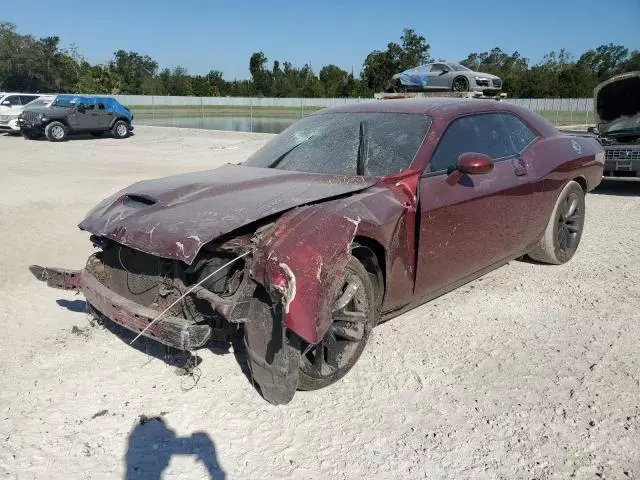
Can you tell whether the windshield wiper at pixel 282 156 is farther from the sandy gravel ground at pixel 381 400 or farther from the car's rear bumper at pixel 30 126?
the car's rear bumper at pixel 30 126

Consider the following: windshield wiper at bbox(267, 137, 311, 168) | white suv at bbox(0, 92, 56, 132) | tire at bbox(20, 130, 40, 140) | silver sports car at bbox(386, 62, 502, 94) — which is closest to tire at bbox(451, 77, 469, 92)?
silver sports car at bbox(386, 62, 502, 94)

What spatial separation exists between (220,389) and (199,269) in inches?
29.7

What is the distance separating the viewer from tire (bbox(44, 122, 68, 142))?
66.1ft

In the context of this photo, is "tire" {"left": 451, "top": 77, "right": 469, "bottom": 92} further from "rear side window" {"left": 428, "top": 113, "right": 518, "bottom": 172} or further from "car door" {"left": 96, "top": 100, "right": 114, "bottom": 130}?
"rear side window" {"left": 428, "top": 113, "right": 518, "bottom": 172}

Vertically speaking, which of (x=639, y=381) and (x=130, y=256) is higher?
(x=130, y=256)

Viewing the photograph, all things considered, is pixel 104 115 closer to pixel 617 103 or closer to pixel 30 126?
pixel 30 126

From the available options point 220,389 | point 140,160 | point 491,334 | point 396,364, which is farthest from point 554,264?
point 140,160

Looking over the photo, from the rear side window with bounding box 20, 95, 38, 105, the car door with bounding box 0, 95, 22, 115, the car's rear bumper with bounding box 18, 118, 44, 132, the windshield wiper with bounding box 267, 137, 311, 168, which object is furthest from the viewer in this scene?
the rear side window with bounding box 20, 95, 38, 105

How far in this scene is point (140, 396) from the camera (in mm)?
3277

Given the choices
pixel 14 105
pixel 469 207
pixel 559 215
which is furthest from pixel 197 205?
pixel 14 105

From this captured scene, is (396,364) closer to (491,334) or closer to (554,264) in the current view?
(491,334)

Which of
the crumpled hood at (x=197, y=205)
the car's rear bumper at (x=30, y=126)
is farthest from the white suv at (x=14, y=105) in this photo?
the crumpled hood at (x=197, y=205)

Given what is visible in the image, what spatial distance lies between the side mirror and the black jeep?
64.9 ft

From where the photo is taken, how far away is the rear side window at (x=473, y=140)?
3.97 meters
